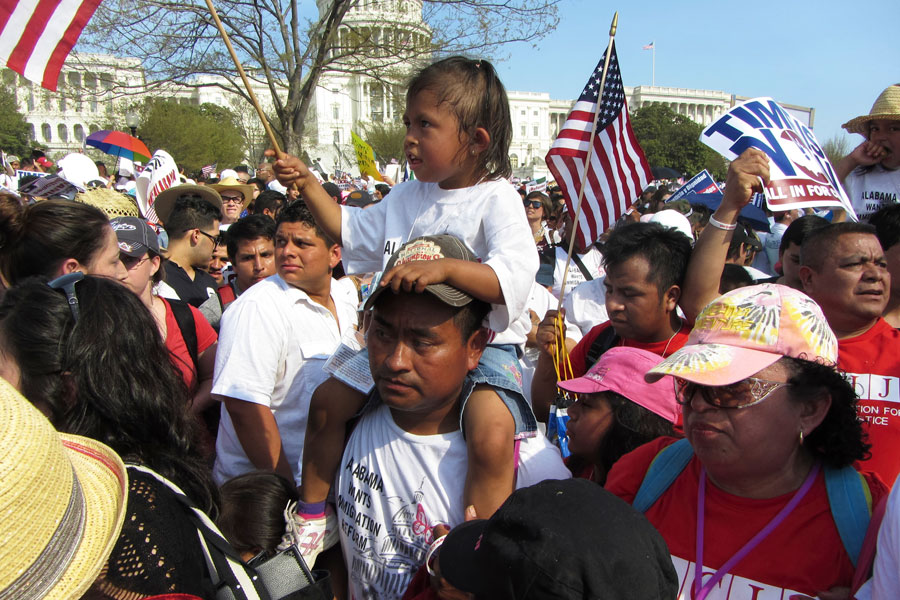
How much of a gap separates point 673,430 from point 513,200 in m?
1.01

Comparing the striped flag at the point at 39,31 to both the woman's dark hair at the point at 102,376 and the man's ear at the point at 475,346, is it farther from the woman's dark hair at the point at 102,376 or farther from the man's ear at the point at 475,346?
the man's ear at the point at 475,346

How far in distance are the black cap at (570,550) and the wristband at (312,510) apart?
1.12 metres

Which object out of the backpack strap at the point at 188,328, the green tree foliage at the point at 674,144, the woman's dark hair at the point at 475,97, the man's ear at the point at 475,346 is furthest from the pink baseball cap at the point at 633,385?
the green tree foliage at the point at 674,144

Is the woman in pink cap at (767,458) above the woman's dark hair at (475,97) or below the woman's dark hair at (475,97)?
below

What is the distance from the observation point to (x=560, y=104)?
9969 centimetres

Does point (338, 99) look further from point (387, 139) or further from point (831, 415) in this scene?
point (831, 415)

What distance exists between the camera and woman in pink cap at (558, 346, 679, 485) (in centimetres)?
227

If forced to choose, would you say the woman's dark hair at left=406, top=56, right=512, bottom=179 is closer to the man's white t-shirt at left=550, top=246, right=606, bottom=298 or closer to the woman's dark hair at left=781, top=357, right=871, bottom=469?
the woman's dark hair at left=781, top=357, right=871, bottom=469

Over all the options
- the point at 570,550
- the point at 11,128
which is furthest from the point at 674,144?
the point at 570,550

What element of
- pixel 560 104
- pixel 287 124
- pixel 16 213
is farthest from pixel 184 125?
pixel 560 104

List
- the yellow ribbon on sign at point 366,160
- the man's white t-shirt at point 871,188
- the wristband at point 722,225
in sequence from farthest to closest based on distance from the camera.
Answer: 1. the yellow ribbon on sign at point 366,160
2. the man's white t-shirt at point 871,188
3. the wristband at point 722,225

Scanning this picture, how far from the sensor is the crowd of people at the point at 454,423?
1168 mm

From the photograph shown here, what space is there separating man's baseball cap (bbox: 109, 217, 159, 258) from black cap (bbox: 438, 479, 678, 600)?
305 cm

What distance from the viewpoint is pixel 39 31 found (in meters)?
2.61
